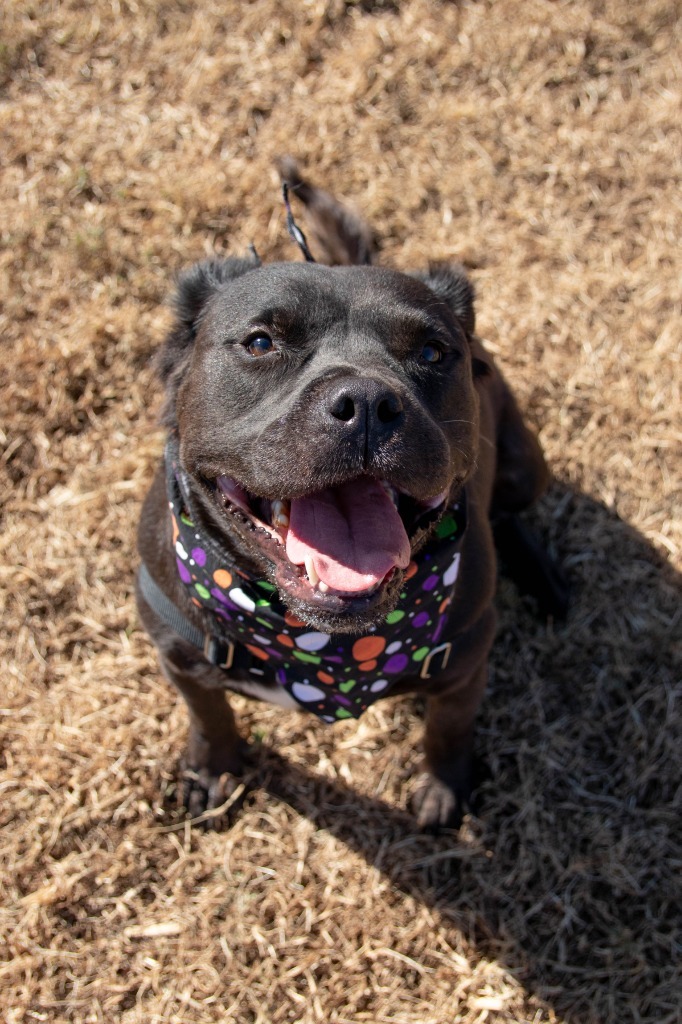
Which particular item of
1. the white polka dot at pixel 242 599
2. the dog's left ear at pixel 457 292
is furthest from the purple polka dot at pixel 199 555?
the dog's left ear at pixel 457 292

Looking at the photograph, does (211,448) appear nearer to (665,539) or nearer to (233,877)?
(233,877)

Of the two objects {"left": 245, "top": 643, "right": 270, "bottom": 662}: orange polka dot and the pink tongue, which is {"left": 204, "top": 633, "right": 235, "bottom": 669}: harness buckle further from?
the pink tongue

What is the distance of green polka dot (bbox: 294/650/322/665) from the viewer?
8.99 feet

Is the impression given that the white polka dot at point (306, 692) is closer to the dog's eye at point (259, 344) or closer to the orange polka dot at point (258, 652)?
the orange polka dot at point (258, 652)

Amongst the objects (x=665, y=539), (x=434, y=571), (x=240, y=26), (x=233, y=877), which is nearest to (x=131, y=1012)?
(x=233, y=877)

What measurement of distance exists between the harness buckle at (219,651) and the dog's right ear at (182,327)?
25.1 inches

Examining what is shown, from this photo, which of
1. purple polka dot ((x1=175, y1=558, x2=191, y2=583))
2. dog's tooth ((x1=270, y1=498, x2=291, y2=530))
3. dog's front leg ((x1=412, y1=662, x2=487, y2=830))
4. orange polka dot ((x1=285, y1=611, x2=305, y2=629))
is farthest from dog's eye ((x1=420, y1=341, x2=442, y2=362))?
dog's front leg ((x1=412, y1=662, x2=487, y2=830))

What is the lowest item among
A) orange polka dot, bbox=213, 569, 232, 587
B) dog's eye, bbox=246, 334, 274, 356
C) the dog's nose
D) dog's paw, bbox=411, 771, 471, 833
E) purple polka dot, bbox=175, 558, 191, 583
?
dog's paw, bbox=411, 771, 471, 833

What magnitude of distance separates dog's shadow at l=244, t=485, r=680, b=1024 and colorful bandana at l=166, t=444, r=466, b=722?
38.8 inches

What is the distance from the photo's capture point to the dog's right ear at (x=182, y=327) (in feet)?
9.12

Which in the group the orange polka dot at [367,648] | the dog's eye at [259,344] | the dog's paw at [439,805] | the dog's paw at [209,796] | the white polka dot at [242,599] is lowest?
the dog's paw at [209,796]

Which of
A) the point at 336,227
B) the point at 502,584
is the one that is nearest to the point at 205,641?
the point at 502,584

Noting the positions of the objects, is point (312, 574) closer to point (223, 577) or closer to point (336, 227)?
point (223, 577)

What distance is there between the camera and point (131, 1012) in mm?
3281
